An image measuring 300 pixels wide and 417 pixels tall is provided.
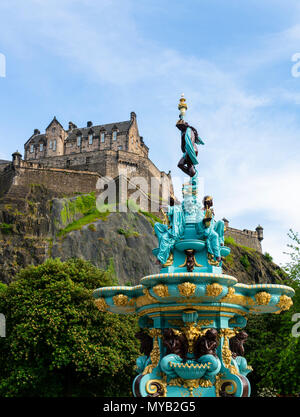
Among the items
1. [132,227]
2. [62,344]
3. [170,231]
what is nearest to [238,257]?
[132,227]

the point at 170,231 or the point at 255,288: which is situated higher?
the point at 170,231

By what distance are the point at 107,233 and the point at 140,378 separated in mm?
49268

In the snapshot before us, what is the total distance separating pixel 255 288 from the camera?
37.3 ft

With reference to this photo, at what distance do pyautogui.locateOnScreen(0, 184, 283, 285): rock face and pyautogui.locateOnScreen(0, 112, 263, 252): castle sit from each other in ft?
8.93

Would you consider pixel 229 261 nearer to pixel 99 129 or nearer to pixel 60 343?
pixel 99 129

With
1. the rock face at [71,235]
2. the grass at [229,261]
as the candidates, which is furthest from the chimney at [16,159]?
the grass at [229,261]

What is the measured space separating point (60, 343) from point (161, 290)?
16313 millimetres

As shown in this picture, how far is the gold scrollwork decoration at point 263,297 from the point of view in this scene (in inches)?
442

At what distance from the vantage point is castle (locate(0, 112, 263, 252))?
7044 cm

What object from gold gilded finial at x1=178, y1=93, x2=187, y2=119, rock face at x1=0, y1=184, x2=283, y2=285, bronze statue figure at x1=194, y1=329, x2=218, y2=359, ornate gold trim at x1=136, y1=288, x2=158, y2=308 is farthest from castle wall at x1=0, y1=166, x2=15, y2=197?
bronze statue figure at x1=194, y1=329, x2=218, y2=359

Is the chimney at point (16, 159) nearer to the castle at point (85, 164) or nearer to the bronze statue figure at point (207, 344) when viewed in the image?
the castle at point (85, 164)

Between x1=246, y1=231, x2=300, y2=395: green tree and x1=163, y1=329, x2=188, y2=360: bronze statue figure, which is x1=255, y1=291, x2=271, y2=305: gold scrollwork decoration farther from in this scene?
x1=246, y1=231, x2=300, y2=395: green tree

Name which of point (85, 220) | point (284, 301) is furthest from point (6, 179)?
point (284, 301)

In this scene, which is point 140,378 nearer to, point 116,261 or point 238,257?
point 116,261
